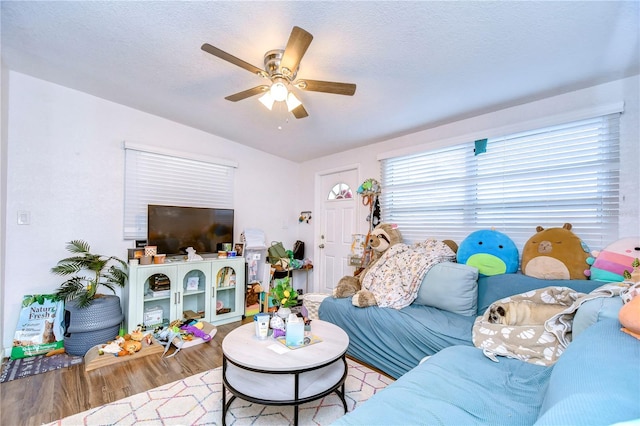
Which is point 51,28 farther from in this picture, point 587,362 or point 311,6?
point 587,362

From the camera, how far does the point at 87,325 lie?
100.0 inches

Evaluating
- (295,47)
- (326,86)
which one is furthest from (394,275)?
(295,47)

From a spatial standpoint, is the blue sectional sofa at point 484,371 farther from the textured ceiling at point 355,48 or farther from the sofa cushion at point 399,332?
the textured ceiling at point 355,48

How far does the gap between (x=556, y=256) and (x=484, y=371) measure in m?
1.28

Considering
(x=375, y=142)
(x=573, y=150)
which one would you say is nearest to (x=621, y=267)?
(x=573, y=150)

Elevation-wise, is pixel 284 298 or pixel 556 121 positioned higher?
pixel 556 121

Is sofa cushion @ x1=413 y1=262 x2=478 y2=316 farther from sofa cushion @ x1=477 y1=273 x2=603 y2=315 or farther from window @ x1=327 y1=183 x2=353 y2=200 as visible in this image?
window @ x1=327 y1=183 x2=353 y2=200

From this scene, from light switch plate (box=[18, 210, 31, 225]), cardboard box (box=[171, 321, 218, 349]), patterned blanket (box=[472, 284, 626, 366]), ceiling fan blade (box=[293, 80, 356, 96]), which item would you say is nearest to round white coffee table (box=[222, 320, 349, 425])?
patterned blanket (box=[472, 284, 626, 366])

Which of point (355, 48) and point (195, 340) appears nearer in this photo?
point (355, 48)

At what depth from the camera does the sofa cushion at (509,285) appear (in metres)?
1.93

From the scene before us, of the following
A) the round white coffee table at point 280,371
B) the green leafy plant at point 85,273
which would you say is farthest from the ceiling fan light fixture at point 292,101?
the green leafy plant at point 85,273

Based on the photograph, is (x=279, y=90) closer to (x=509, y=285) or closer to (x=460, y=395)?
(x=460, y=395)

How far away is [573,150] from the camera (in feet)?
7.60

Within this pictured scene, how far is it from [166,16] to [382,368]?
2.93 m
